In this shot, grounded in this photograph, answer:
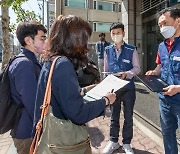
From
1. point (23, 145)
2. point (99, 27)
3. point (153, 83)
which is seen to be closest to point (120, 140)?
point (153, 83)

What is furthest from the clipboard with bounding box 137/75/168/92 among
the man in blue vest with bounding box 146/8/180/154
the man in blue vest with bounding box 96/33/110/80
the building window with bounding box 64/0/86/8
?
the building window with bounding box 64/0/86/8

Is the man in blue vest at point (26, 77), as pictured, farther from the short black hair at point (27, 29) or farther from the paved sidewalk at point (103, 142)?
the paved sidewalk at point (103, 142)

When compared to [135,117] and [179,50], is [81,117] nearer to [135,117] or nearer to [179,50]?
[179,50]

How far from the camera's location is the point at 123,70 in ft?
10.1

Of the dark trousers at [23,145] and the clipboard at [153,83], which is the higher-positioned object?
the clipboard at [153,83]

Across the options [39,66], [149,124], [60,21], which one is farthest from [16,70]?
[149,124]

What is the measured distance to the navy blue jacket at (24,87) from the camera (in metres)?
1.79

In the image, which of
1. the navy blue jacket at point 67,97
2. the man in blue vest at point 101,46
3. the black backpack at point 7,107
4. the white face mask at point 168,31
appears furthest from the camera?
the man in blue vest at point 101,46

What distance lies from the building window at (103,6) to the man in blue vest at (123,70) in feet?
75.5

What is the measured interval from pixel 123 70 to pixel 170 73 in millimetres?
905

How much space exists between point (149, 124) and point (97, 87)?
2.60 m

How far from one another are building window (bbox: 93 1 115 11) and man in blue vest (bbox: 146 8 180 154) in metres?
23.8

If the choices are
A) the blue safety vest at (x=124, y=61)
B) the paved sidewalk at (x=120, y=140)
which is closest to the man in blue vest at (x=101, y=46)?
the paved sidewalk at (x=120, y=140)

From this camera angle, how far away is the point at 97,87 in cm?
165
